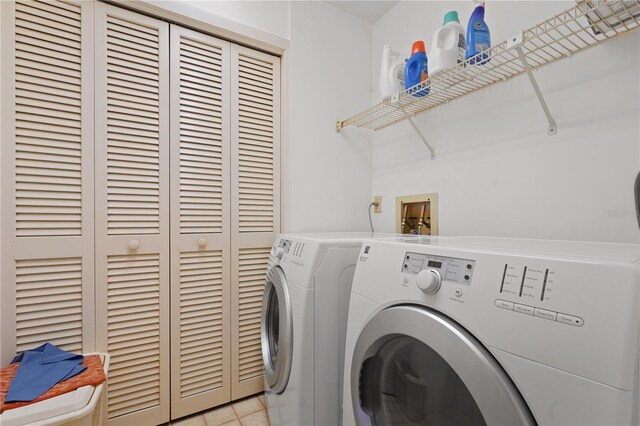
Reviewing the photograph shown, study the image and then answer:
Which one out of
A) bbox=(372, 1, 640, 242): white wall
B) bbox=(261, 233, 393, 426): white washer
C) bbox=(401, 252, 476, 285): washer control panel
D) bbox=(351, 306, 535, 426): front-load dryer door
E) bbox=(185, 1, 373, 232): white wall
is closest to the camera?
bbox=(351, 306, 535, 426): front-load dryer door

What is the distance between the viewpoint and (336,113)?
1992 millimetres

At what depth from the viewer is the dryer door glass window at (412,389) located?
677 millimetres

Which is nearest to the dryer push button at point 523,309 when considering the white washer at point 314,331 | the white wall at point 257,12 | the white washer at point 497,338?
the white washer at point 497,338

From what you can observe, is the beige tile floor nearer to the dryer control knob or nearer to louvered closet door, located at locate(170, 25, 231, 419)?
louvered closet door, located at locate(170, 25, 231, 419)

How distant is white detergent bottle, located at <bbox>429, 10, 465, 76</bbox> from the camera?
46.6 inches

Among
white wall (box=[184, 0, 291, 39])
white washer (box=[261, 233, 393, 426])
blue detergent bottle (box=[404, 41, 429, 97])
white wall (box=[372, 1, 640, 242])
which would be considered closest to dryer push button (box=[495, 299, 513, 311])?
white washer (box=[261, 233, 393, 426])

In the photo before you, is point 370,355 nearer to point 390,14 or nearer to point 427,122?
point 427,122

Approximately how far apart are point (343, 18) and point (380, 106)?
0.85 meters

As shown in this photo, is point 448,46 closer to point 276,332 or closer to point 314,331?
point 314,331

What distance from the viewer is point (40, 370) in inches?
43.1

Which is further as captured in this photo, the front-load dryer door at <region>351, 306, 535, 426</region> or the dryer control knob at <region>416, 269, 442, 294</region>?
the dryer control knob at <region>416, 269, 442, 294</region>

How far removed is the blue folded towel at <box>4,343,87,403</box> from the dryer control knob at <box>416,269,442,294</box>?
1.28 meters

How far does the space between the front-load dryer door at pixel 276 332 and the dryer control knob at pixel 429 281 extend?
26.5 inches

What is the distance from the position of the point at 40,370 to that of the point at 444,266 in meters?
1.45
